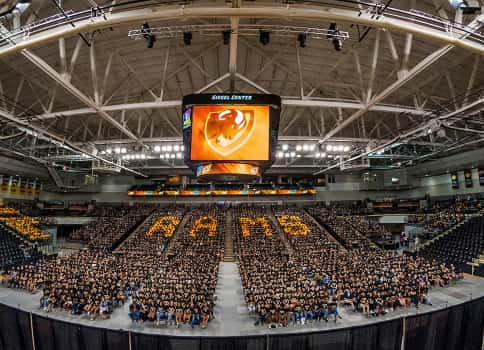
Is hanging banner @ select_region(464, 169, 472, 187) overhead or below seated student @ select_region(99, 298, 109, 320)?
overhead

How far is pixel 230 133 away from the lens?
35.1ft

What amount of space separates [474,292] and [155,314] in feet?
60.1

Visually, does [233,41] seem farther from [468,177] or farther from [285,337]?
[468,177]

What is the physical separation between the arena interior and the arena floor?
0.41ft

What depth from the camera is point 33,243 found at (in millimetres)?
28297

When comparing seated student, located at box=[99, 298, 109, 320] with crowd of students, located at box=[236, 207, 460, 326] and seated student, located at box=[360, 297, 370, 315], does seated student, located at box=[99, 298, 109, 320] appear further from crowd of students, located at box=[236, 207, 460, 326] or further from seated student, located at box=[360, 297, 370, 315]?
seated student, located at box=[360, 297, 370, 315]

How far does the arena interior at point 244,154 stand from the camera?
27.3 ft

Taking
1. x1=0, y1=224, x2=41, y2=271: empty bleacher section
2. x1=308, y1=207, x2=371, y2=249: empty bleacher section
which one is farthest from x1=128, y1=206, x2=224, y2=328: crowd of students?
x1=308, y1=207, x2=371, y2=249: empty bleacher section

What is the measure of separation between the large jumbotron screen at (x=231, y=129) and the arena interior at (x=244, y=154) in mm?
57

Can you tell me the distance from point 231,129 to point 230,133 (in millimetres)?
172

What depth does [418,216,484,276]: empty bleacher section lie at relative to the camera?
2188cm

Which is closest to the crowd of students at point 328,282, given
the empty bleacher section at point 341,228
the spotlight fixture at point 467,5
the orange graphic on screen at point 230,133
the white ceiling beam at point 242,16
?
the empty bleacher section at point 341,228

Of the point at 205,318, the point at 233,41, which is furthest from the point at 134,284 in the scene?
the point at 233,41

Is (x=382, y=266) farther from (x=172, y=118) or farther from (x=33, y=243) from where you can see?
(x=33, y=243)
